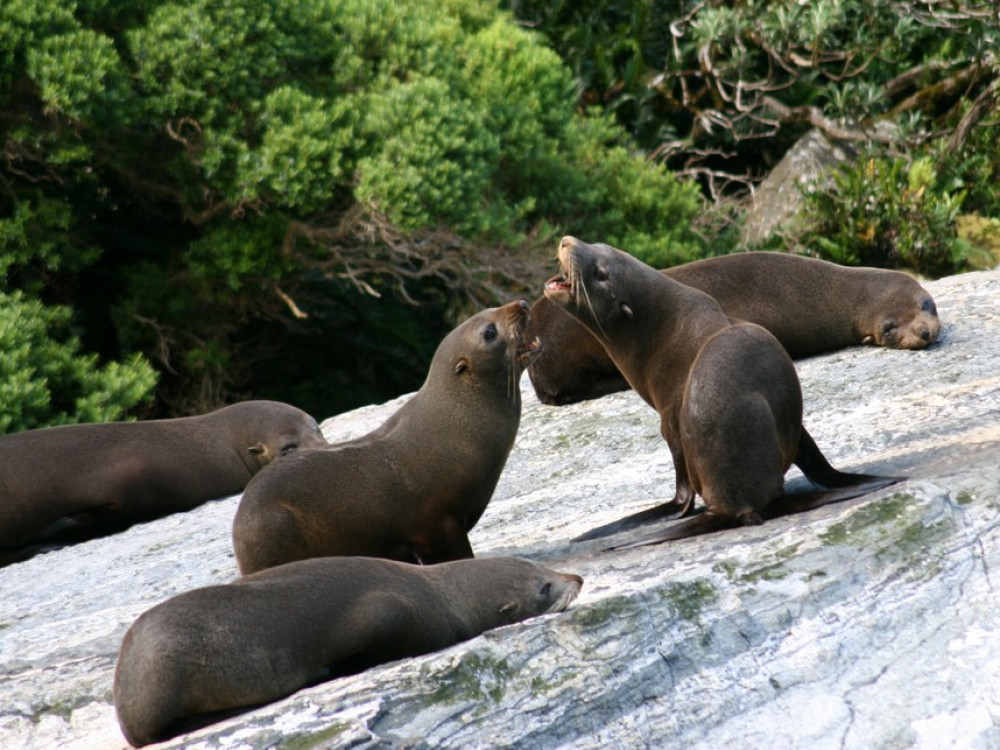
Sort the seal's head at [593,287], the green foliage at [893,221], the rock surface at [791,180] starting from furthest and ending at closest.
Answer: the rock surface at [791,180] < the green foliage at [893,221] < the seal's head at [593,287]

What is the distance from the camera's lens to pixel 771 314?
9.11 meters

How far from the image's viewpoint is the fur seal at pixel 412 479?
552 centimetres

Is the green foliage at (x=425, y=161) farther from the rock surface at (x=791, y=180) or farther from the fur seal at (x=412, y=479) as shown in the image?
the fur seal at (x=412, y=479)

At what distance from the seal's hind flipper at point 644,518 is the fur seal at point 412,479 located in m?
0.46

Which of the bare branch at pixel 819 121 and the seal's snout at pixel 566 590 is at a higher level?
the bare branch at pixel 819 121

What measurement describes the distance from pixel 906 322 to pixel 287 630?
578 cm

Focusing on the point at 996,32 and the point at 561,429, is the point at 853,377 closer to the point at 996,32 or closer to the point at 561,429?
the point at 561,429

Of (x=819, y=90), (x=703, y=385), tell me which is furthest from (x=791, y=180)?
(x=703, y=385)

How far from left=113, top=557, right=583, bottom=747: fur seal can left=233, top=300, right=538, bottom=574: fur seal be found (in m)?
0.87

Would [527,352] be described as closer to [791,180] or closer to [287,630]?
[287,630]

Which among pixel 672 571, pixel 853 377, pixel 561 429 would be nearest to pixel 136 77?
pixel 561 429

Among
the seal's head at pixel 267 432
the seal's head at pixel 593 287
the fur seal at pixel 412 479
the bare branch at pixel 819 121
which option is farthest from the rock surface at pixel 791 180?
the fur seal at pixel 412 479

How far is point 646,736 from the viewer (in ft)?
12.7

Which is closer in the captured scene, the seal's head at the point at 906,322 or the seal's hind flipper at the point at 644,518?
the seal's hind flipper at the point at 644,518
